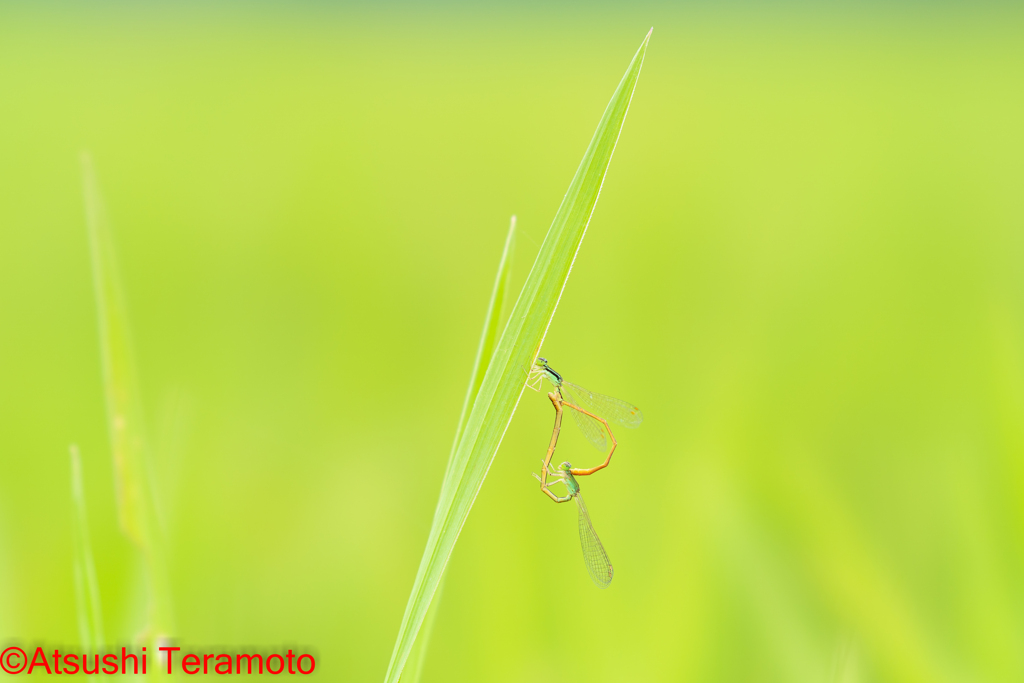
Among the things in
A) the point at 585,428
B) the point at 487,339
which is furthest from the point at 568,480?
the point at 487,339

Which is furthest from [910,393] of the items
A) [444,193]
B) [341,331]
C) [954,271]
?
[444,193]

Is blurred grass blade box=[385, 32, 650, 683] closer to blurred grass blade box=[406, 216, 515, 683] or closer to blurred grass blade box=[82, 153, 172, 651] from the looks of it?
blurred grass blade box=[406, 216, 515, 683]

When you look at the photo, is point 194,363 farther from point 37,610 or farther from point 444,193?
point 444,193

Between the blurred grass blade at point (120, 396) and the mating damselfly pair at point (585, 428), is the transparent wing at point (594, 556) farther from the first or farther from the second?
the blurred grass blade at point (120, 396)

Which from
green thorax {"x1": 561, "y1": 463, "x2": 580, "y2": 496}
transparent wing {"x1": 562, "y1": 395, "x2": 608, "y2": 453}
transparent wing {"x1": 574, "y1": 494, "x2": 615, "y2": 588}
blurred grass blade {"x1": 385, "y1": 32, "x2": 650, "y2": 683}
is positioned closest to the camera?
blurred grass blade {"x1": 385, "y1": 32, "x2": 650, "y2": 683}

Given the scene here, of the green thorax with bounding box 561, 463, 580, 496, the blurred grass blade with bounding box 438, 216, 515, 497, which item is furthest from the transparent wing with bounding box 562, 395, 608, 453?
the blurred grass blade with bounding box 438, 216, 515, 497

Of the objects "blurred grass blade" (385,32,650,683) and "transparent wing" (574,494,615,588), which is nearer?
"blurred grass blade" (385,32,650,683)

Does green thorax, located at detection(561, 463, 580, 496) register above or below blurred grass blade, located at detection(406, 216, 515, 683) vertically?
below

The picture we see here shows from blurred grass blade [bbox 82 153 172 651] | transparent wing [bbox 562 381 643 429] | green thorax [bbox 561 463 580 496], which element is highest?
blurred grass blade [bbox 82 153 172 651]
